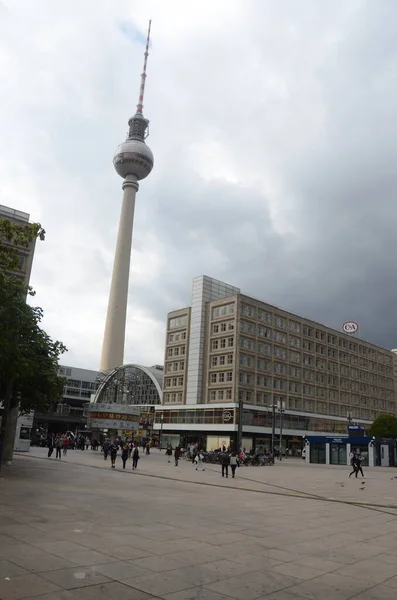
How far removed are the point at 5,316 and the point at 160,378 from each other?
2784 inches

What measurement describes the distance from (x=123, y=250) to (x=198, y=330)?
47728 mm

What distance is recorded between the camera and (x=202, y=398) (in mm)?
77125

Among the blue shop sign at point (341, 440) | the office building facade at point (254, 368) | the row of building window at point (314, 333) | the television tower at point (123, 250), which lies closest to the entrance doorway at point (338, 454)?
the blue shop sign at point (341, 440)

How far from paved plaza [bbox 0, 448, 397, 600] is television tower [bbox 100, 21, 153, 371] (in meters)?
101

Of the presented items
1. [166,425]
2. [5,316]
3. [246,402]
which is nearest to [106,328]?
[166,425]

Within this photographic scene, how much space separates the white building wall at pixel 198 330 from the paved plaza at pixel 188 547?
5913cm

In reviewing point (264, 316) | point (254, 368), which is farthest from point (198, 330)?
point (254, 368)

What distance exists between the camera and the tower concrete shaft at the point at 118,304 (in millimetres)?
118438

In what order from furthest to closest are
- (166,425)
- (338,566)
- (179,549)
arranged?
1. (166,425)
2. (179,549)
3. (338,566)

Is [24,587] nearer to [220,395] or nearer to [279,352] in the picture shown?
[220,395]

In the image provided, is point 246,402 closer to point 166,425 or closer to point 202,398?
point 202,398

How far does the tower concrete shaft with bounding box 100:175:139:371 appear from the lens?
11844 centimetres

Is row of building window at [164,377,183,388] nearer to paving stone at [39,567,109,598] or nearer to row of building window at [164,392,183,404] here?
row of building window at [164,392,183,404]

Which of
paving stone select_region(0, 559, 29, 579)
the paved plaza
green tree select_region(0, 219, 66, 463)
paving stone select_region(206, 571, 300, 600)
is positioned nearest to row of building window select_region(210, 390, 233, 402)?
green tree select_region(0, 219, 66, 463)
